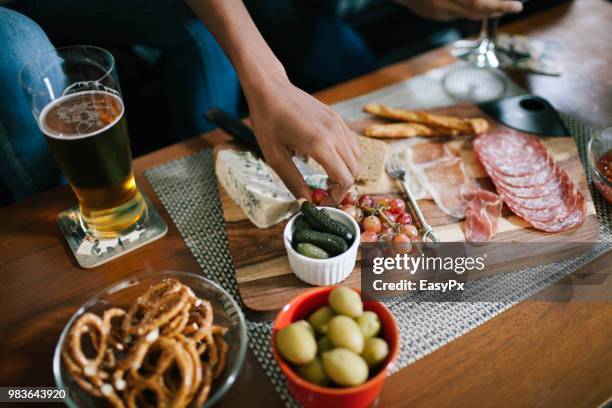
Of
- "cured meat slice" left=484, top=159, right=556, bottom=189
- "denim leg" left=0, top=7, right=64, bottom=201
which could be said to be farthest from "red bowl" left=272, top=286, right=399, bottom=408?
"denim leg" left=0, top=7, right=64, bottom=201

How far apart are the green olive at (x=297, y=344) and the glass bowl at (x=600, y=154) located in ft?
2.57

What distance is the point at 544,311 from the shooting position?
97 cm

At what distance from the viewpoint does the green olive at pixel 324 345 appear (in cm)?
75

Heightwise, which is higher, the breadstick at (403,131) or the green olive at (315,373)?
the green olive at (315,373)

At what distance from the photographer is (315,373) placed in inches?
28.8

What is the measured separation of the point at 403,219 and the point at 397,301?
184mm

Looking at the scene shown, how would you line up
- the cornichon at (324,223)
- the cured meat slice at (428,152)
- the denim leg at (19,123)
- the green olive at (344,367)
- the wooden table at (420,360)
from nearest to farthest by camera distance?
the green olive at (344,367), the wooden table at (420,360), the cornichon at (324,223), the denim leg at (19,123), the cured meat slice at (428,152)

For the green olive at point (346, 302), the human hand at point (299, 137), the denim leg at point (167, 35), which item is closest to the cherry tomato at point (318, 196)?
the human hand at point (299, 137)

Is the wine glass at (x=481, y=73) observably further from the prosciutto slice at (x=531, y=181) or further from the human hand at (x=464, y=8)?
the prosciutto slice at (x=531, y=181)

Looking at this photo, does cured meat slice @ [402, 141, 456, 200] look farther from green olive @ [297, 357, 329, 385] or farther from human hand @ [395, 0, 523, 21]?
green olive @ [297, 357, 329, 385]

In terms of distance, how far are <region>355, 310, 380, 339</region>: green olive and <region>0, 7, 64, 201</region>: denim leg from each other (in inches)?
35.1

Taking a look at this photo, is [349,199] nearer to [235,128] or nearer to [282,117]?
[282,117]

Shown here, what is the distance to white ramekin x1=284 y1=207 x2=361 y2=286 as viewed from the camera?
0.94m

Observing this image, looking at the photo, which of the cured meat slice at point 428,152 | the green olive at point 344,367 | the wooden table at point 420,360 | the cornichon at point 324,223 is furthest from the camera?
the cured meat slice at point 428,152
